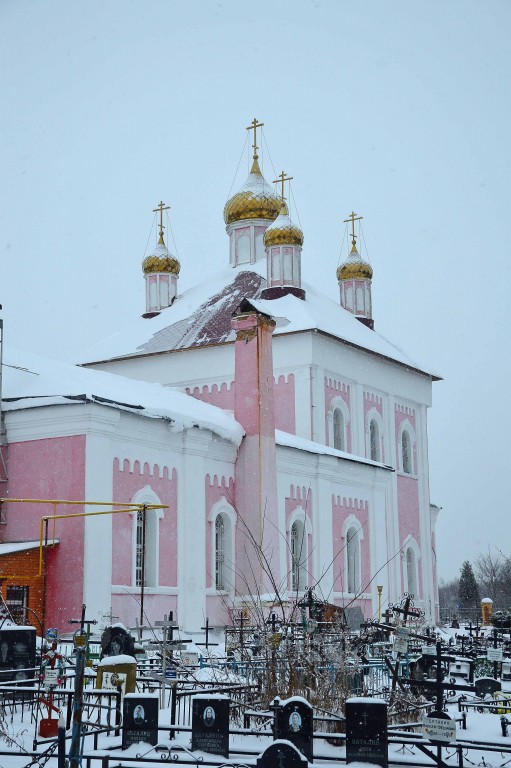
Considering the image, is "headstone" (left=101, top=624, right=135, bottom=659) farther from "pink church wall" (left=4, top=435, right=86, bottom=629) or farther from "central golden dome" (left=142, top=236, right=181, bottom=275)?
"central golden dome" (left=142, top=236, right=181, bottom=275)

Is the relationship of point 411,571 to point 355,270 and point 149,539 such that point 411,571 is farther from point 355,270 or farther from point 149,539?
point 149,539

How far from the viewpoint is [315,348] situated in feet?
98.7

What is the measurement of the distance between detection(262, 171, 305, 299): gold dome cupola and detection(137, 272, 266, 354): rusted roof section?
2.27 ft

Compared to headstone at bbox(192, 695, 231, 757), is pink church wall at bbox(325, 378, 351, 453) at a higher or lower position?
higher

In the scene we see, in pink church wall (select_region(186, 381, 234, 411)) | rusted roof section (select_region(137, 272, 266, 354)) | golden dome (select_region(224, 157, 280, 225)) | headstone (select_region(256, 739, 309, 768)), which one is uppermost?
golden dome (select_region(224, 157, 280, 225))

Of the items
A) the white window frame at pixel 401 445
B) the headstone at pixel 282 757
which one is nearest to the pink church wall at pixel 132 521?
the headstone at pixel 282 757

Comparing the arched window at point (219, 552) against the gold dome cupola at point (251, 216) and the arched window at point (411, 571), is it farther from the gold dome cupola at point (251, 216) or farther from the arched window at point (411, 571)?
the gold dome cupola at point (251, 216)

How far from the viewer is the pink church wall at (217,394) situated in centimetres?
3011

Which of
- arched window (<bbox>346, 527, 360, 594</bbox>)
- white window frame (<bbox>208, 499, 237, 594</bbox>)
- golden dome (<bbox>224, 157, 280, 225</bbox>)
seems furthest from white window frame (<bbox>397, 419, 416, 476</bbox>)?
white window frame (<bbox>208, 499, 237, 594</bbox>)

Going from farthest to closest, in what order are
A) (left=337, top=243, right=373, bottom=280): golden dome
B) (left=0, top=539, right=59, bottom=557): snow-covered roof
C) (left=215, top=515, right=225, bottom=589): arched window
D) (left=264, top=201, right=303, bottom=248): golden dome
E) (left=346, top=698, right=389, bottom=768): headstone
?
(left=337, top=243, right=373, bottom=280): golden dome → (left=264, top=201, right=303, bottom=248): golden dome → (left=215, top=515, right=225, bottom=589): arched window → (left=0, top=539, right=59, bottom=557): snow-covered roof → (left=346, top=698, right=389, bottom=768): headstone

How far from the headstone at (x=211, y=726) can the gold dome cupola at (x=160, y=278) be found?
26.8 meters

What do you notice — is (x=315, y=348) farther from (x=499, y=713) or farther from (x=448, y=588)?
(x=448, y=588)

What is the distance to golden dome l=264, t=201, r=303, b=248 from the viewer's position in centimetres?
3195

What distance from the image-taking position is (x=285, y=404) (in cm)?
3044
